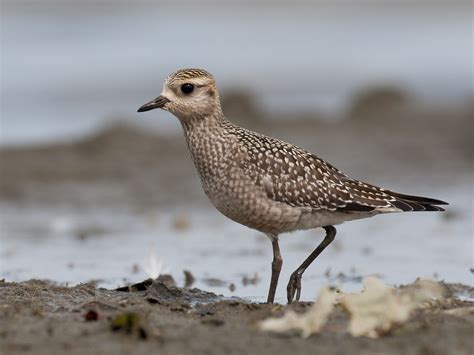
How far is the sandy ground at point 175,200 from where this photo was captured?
555 centimetres

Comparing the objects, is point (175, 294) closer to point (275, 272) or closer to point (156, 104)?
point (275, 272)

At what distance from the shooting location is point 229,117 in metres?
16.7

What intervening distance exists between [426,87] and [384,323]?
15.9 meters

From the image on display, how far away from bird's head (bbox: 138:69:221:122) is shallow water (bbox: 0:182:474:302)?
150 centimetres

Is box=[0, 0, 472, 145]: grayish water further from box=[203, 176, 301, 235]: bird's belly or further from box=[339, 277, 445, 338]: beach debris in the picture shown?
box=[339, 277, 445, 338]: beach debris

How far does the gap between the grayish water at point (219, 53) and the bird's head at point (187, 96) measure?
29.3 ft

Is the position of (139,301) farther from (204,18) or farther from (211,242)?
(204,18)

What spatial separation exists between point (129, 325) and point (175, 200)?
7458 mm

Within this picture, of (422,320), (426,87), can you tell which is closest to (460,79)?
(426,87)

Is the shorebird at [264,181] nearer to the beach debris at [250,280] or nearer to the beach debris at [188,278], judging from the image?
the beach debris at [250,280]

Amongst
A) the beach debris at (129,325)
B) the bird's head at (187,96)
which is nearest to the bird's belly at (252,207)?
the bird's head at (187,96)

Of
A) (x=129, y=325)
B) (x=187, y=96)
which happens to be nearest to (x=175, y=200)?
(x=187, y=96)

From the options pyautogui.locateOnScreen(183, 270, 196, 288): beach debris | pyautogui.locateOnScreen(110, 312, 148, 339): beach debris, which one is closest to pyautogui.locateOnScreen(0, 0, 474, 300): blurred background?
pyautogui.locateOnScreen(183, 270, 196, 288): beach debris

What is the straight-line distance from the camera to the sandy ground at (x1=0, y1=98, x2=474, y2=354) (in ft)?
18.2
